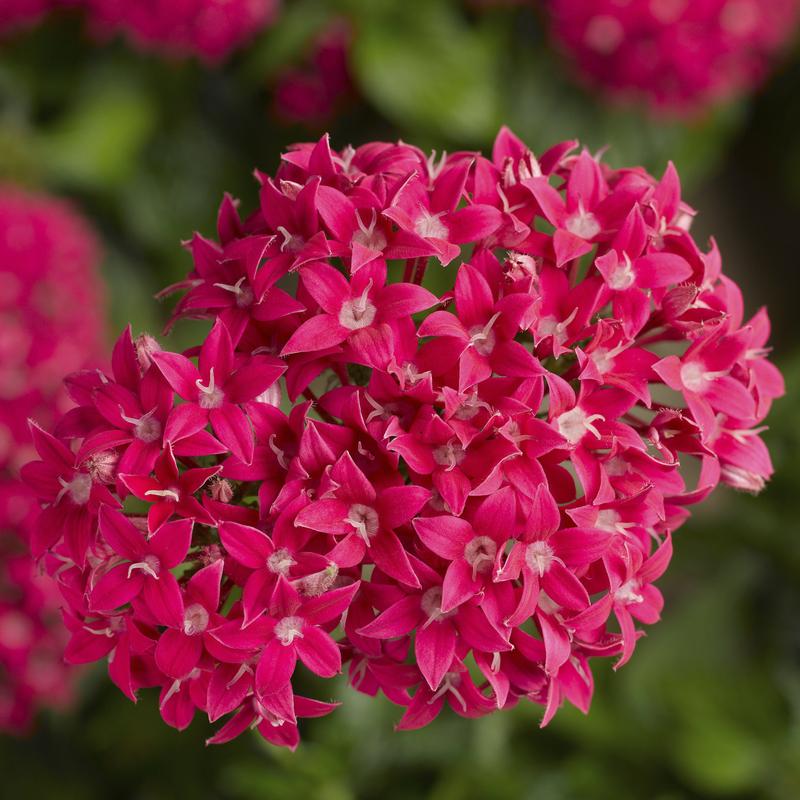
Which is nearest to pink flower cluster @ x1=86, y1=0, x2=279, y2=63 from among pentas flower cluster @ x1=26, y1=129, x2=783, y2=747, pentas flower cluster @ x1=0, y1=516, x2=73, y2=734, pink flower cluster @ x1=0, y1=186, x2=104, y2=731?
pink flower cluster @ x1=0, y1=186, x2=104, y2=731

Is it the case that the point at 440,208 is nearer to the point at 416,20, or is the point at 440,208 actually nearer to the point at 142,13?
the point at 142,13

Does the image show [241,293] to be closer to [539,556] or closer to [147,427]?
[147,427]

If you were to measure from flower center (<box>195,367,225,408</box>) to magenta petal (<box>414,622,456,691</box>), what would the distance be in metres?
0.18

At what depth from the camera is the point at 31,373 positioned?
1206 mm

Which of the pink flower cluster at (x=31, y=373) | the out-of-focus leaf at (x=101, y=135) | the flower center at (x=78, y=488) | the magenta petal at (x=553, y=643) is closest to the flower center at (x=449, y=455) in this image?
the magenta petal at (x=553, y=643)

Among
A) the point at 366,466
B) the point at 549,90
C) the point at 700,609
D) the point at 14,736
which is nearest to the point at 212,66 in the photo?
the point at 549,90

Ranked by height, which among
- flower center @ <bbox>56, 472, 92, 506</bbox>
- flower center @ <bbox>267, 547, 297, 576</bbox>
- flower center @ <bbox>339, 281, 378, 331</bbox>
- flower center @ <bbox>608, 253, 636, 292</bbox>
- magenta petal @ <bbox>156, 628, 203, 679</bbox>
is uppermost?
flower center @ <bbox>608, 253, 636, 292</bbox>

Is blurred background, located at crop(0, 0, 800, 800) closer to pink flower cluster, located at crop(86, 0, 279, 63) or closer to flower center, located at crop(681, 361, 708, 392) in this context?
pink flower cluster, located at crop(86, 0, 279, 63)

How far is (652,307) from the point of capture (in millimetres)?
656

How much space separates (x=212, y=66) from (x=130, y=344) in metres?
1.21

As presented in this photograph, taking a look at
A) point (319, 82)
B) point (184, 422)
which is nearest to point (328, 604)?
point (184, 422)

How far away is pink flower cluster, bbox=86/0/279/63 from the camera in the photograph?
143 centimetres

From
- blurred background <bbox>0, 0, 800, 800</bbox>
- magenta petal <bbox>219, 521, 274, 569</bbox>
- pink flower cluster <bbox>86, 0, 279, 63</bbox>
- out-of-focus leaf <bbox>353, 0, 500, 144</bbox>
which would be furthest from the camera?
out-of-focus leaf <bbox>353, 0, 500, 144</bbox>

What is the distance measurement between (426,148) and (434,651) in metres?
1.17
